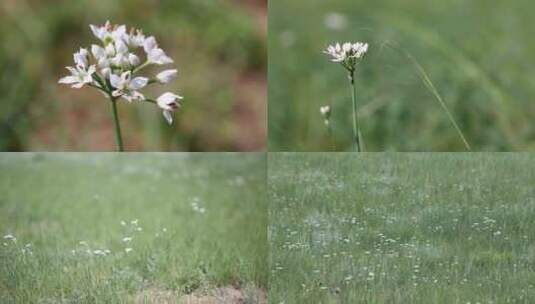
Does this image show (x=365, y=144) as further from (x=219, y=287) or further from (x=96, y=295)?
(x=96, y=295)

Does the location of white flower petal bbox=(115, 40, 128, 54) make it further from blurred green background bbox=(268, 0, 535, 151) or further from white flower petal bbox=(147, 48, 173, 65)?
blurred green background bbox=(268, 0, 535, 151)

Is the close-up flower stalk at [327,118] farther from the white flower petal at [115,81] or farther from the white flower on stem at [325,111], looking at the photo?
the white flower petal at [115,81]

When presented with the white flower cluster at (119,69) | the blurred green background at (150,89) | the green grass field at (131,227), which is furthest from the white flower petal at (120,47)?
the blurred green background at (150,89)

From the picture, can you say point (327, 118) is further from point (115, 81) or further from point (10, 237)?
point (10, 237)

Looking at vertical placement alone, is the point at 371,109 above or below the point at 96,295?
above

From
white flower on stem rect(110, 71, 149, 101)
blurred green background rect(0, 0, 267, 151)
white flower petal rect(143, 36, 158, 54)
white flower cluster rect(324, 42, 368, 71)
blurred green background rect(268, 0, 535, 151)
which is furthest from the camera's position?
blurred green background rect(0, 0, 267, 151)

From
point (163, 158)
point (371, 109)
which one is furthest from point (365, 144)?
point (163, 158)

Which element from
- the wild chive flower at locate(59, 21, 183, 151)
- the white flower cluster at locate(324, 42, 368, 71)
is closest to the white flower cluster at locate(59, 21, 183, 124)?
the wild chive flower at locate(59, 21, 183, 151)
